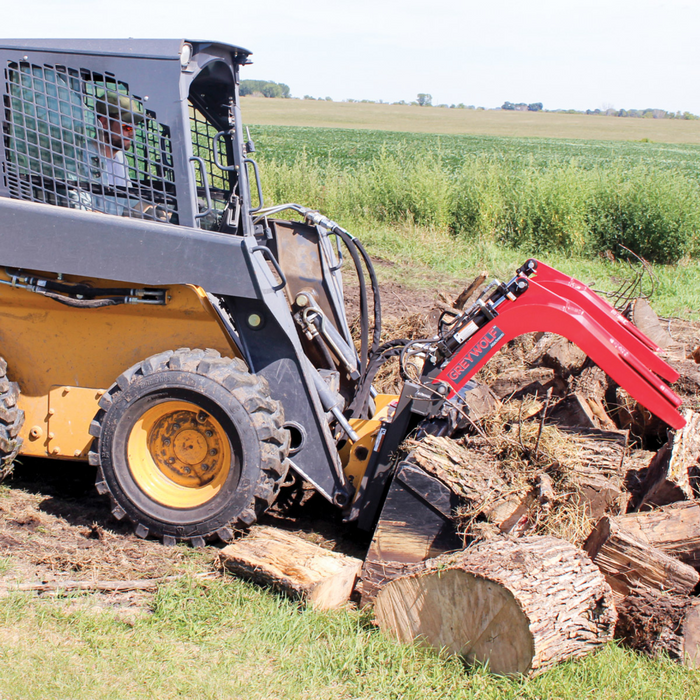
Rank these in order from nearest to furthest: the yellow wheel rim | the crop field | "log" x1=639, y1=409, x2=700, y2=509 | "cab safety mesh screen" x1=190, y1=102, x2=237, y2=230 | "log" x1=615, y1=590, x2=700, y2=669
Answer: "log" x1=615, y1=590, x2=700, y2=669
"log" x1=639, y1=409, x2=700, y2=509
the yellow wheel rim
"cab safety mesh screen" x1=190, y1=102, x2=237, y2=230
the crop field

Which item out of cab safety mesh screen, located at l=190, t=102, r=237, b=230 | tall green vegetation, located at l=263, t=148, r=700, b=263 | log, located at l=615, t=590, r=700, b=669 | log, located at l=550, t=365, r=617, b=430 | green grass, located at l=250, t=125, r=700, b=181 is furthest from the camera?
green grass, located at l=250, t=125, r=700, b=181

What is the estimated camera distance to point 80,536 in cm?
394

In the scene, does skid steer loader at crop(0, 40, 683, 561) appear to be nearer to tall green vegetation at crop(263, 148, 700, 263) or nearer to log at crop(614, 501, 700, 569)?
log at crop(614, 501, 700, 569)

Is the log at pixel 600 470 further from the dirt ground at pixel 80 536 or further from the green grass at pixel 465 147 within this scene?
the green grass at pixel 465 147

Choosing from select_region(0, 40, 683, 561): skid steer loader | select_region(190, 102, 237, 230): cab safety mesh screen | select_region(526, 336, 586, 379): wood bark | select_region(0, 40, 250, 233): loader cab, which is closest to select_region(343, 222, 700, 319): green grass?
select_region(526, 336, 586, 379): wood bark

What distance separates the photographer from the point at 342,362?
461 cm

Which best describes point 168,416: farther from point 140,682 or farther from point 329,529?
point 140,682

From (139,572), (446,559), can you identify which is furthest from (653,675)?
(139,572)

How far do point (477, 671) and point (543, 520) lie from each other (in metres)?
0.87

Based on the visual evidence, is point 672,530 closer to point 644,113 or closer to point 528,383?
point 528,383

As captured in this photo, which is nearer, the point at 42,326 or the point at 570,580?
the point at 570,580

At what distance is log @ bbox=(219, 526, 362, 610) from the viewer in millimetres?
3311

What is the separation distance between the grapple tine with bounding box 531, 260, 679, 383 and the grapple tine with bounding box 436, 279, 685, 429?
0.04 m

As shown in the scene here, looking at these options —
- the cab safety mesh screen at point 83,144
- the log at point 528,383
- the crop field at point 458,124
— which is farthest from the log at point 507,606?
the crop field at point 458,124
